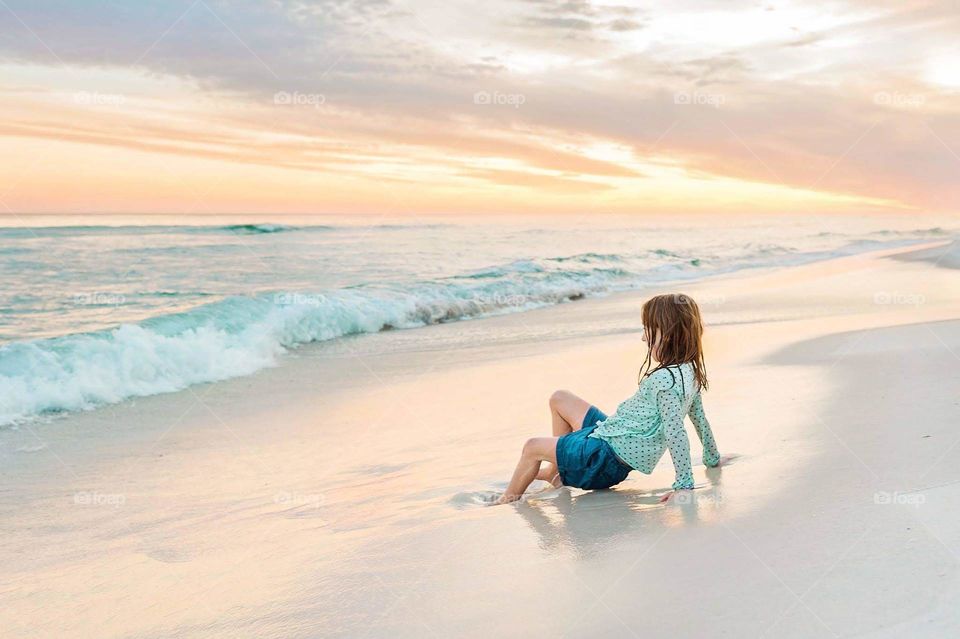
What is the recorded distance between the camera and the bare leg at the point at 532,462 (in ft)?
15.1

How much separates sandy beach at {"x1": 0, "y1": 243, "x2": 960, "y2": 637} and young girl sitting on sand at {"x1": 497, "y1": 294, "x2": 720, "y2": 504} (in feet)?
0.48

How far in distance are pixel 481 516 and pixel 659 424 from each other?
3.70ft

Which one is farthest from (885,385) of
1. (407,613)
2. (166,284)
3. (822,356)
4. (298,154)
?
(298,154)

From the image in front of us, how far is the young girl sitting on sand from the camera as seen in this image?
4.36 m

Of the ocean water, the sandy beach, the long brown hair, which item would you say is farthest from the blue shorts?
the ocean water

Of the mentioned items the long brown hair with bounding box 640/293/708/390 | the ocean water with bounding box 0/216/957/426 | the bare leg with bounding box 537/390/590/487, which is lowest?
the ocean water with bounding box 0/216/957/426

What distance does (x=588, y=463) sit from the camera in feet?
14.9

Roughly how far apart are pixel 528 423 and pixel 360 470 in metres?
1.62

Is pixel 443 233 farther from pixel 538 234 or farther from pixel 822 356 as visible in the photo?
pixel 822 356

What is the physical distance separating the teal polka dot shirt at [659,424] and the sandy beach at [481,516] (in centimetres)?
18

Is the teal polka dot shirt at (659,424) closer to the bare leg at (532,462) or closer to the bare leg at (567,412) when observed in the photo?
the bare leg at (532,462)

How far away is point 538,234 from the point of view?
43.9m

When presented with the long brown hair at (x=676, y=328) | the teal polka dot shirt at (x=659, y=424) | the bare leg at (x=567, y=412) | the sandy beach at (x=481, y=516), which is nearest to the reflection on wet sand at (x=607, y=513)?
the sandy beach at (x=481, y=516)

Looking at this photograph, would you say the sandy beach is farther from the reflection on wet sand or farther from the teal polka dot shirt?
the teal polka dot shirt
